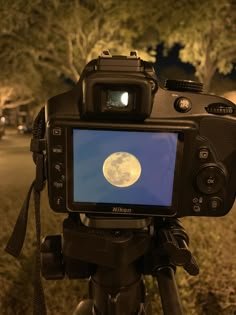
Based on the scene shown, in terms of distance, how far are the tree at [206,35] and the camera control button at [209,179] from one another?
6344 millimetres

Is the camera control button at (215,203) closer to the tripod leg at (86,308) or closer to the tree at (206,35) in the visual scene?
the tripod leg at (86,308)

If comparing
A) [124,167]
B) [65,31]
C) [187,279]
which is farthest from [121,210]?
[65,31]

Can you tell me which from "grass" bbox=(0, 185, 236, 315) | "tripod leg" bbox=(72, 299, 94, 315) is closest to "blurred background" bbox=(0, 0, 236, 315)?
"grass" bbox=(0, 185, 236, 315)

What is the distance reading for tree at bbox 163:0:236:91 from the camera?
7.06m

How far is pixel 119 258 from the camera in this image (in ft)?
3.56

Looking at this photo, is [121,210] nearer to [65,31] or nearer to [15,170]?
[15,170]

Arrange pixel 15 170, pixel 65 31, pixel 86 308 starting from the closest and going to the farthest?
pixel 86 308, pixel 15 170, pixel 65 31

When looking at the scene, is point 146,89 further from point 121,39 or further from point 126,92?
point 121,39

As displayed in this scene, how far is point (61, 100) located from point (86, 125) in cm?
11

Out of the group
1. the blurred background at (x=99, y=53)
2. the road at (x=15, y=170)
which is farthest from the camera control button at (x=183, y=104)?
the road at (x=15, y=170)

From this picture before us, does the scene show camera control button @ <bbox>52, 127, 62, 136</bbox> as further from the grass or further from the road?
the road

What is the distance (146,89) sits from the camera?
101cm

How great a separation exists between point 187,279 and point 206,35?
7.90 meters

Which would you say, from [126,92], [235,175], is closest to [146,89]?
[126,92]
